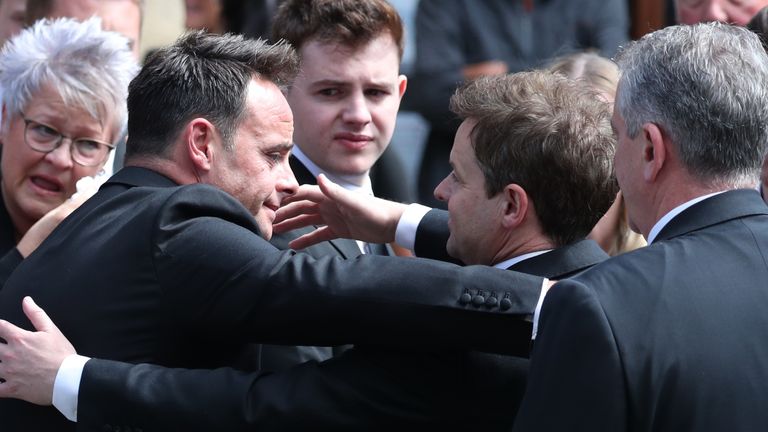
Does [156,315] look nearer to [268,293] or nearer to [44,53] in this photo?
[268,293]

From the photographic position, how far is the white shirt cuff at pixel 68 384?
275cm

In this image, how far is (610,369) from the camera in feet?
7.41

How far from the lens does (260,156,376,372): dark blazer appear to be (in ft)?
11.3

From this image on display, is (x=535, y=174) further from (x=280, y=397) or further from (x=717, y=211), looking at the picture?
(x=280, y=397)

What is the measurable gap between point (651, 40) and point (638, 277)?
560 mm

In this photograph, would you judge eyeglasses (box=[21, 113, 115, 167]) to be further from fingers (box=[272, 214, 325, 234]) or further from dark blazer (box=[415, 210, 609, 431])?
dark blazer (box=[415, 210, 609, 431])

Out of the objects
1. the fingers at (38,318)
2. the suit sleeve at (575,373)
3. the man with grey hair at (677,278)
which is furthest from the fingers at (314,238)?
the suit sleeve at (575,373)

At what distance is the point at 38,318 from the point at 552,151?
132 cm

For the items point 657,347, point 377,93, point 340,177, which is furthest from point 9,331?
point 377,93

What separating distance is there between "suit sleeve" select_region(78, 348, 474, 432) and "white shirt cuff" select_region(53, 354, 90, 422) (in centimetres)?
2

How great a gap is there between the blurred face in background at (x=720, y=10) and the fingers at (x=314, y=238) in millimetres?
2270

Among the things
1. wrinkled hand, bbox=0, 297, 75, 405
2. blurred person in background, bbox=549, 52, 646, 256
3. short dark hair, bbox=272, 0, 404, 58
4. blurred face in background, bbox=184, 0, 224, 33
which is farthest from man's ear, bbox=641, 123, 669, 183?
blurred face in background, bbox=184, 0, 224, 33

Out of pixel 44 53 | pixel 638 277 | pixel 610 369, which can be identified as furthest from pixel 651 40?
pixel 44 53

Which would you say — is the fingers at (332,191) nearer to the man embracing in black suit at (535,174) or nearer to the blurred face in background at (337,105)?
the man embracing in black suit at (535,174)
